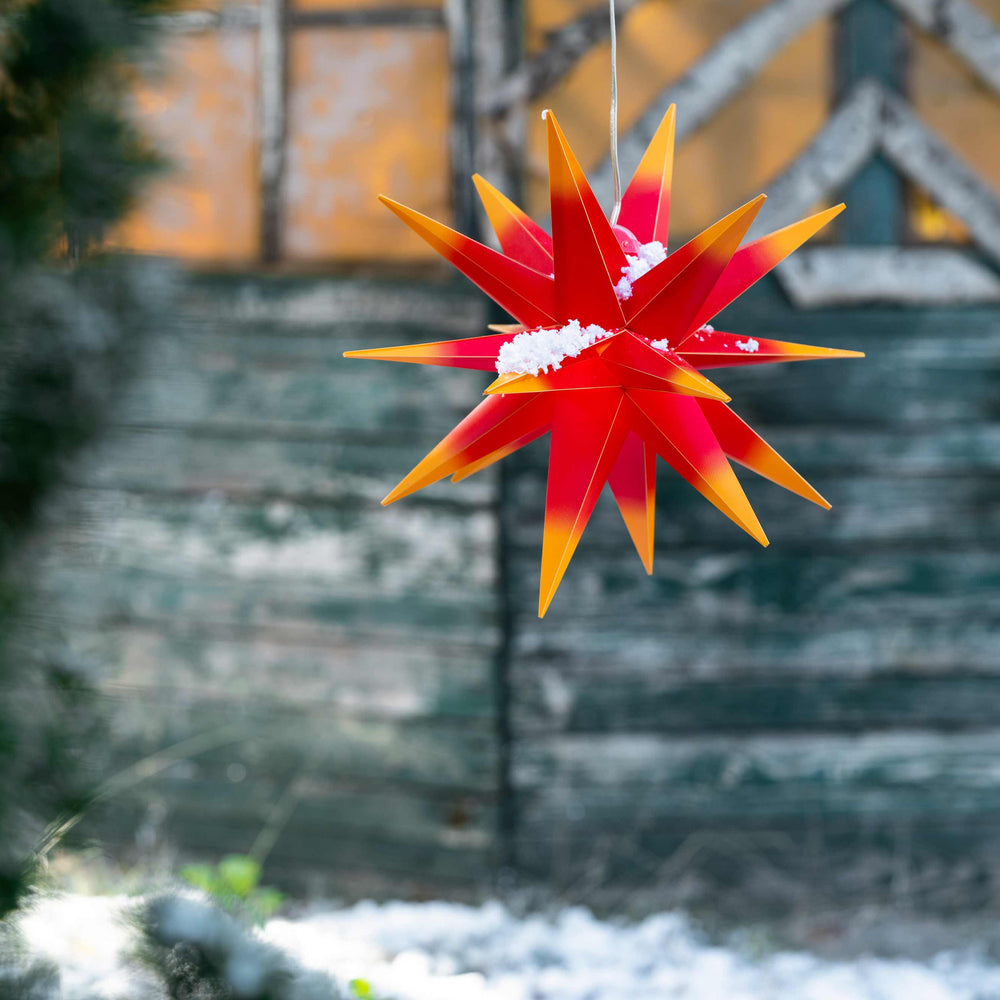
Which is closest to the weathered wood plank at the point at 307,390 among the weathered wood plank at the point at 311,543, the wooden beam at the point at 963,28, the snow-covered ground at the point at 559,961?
the weathered wood plank at the point at 311,543

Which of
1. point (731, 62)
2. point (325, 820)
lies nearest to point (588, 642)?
point (325, 820)

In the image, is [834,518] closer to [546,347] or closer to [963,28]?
[963,28]

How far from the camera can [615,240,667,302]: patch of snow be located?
717 millimetres

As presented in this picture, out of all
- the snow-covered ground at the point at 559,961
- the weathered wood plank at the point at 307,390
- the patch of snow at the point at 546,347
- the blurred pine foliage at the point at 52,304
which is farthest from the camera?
the weathered wood plank at the point at 307,390

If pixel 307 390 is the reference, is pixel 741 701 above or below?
below

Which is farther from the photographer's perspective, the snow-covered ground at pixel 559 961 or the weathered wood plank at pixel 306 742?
the weathered wood plank at pixel 306 742

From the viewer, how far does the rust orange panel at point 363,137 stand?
217 centimetres

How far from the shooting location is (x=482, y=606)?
216 cm

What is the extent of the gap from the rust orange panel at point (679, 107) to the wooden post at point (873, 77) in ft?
0.20

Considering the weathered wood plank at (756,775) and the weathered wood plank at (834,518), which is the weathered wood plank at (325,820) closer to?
the weathered wood plank at (756,775)

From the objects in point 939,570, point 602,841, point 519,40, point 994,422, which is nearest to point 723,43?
point 519,40

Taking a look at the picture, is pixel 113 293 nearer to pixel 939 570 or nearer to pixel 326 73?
pixel 326 73

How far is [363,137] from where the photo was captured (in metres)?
2.19

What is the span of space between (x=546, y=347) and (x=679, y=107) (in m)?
1.70
